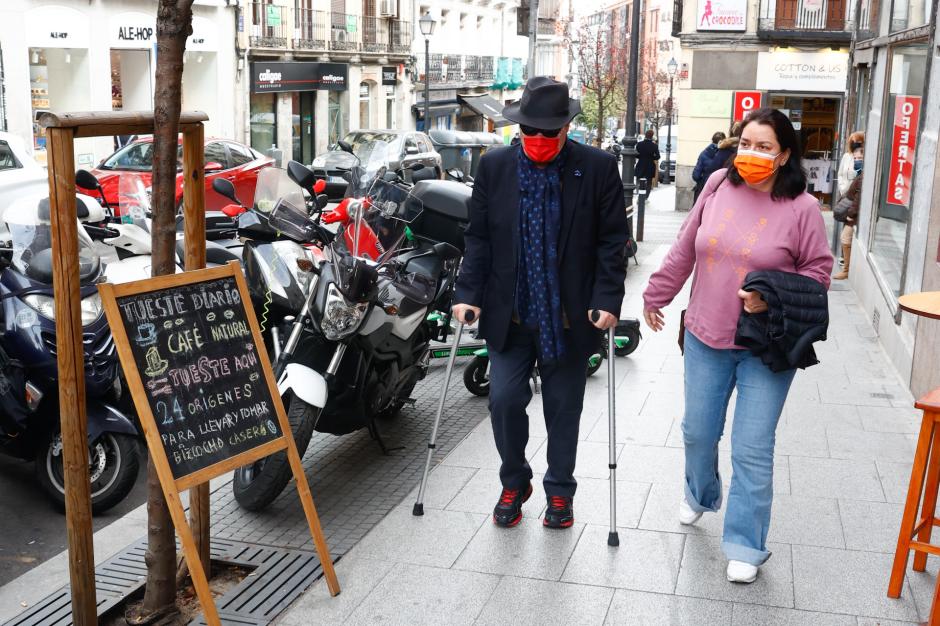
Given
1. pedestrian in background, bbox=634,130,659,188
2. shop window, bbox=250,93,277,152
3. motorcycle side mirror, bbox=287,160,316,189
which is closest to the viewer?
motorcycle side mirror, bbox=287,160,316,189

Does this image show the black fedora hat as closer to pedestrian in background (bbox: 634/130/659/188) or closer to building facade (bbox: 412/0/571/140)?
pedestrian in background (bbox: 634/130/659/188)

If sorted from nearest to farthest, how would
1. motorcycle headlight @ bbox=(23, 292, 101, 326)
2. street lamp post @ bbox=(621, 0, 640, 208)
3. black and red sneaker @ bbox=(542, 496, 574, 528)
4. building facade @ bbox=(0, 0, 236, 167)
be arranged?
black and red sneaker @ bbox=(542, 496, 574, 528) → motorcycle headlight @ bbox=(23, 292, 101, 326) → street lamp post @ bbox=(621, 0, 640, 208) → building facade @ bbox=(0, 0, 236, 167)

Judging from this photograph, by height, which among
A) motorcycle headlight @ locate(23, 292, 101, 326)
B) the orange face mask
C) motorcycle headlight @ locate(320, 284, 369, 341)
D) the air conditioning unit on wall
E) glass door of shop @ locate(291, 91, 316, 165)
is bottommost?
glass door of shop @ locate(291, 91, 316, 165)

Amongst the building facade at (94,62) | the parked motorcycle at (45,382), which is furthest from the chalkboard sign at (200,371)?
the building facade at (94,62)

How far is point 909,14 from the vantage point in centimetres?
995

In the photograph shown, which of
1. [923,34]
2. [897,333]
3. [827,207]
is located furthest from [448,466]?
[827,207]

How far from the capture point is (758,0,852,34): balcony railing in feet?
86.0

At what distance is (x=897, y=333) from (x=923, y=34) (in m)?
2.40

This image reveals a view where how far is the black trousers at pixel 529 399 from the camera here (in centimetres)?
500

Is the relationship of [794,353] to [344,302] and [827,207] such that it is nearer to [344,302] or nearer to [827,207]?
[344,302]

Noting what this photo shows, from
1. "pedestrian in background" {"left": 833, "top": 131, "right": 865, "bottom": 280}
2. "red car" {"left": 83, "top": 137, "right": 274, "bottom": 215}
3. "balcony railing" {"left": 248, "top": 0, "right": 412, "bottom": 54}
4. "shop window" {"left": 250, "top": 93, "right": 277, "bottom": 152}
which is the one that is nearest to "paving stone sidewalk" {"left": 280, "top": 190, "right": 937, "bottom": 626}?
"pedestrian in background" {"left": 833, "top": 131, "right": 865, "bottom": 280}

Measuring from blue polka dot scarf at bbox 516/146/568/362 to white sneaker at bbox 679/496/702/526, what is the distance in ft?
3.20

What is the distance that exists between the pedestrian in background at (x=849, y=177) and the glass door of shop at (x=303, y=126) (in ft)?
82.4

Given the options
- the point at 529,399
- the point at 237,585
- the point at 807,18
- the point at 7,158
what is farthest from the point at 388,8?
the point at 237,585
